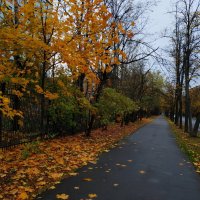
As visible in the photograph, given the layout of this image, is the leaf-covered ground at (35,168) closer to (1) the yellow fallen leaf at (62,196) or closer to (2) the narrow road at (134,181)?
(2) the narrow road at (134,181)

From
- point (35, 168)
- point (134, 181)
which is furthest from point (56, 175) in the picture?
point (134, 181)

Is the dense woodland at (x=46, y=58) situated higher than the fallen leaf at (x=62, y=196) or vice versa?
the dense woodland at (x=46, y=58)

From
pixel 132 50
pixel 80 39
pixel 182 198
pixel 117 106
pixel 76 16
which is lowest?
pixel 182 198

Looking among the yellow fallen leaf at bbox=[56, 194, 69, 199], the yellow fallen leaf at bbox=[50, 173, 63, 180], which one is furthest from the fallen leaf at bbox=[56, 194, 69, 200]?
the yellow fallen leaf at bbox=[50, 173, 63, 180]

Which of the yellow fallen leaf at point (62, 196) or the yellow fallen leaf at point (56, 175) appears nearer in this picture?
the yellow fallen leaf at point (62, 196)

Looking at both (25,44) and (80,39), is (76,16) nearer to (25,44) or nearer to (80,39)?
(80,39)

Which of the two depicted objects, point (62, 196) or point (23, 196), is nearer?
point (23, 196)

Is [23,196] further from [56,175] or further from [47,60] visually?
[47,60]

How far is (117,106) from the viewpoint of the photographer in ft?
55.2

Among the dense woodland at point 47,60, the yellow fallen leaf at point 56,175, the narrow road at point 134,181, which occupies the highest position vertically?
the dense woodland at point 47,60

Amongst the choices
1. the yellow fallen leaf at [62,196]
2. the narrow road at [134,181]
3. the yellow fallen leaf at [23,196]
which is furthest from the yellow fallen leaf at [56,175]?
the yellow fallen leaf at [23,196]

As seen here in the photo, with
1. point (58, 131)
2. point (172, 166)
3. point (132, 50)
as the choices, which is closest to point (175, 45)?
point (132, 50)

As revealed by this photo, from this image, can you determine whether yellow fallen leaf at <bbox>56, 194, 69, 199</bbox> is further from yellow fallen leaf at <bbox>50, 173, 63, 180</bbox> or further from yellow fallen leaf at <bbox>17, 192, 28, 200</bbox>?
yellow fallen leaf at <bbox>50, 173, 63, 180</bbox>

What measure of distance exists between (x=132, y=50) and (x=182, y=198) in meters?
26.6
